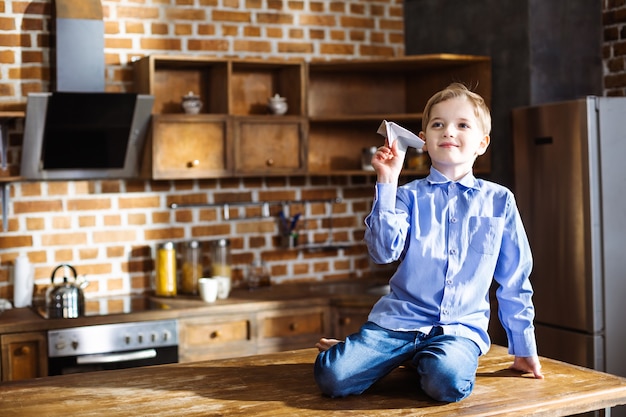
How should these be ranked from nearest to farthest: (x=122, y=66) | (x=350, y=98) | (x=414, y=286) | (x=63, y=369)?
(x=414, y=286)
(x=63, y=369)
(x=122, y=66)
(x=350, y=98)

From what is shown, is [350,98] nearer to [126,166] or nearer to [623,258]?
[126,166]

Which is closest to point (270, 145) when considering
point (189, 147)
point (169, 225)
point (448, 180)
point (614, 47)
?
point (189, 147)

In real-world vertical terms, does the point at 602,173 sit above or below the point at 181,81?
below

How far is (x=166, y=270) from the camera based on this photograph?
4445mm

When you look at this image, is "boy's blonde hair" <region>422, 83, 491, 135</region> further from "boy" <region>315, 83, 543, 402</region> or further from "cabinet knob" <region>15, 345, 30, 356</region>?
"cabinet knob" <region>15, 345, 30, 356</region>

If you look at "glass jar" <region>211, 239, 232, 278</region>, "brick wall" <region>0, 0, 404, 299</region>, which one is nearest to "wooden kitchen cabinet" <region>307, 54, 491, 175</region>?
"brick wall" <region>0, 0, 404, 299</region>

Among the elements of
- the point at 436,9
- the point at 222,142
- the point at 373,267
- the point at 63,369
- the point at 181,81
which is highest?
the point at 436,9

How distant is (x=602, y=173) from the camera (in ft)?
13.3

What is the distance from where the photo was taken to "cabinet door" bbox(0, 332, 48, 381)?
12.4 ft

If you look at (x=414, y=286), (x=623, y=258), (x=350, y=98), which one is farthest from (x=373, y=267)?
(x=414, y=286)

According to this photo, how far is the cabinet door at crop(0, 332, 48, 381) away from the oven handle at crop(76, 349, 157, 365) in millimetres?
158

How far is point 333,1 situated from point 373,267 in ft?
5.08

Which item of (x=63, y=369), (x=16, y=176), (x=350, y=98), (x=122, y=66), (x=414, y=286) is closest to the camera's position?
(x=414, y=286)

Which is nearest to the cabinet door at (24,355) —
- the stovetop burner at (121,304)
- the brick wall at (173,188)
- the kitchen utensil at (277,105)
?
the stovetop burner at (121,304)
